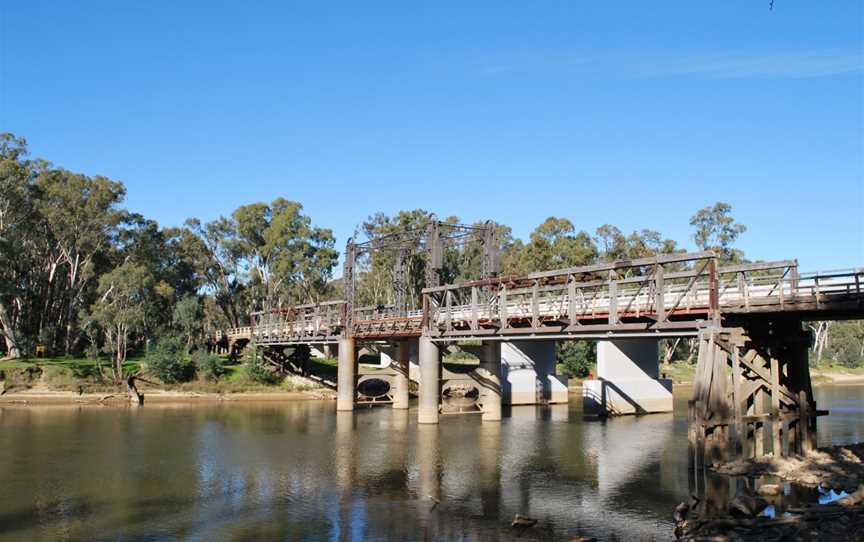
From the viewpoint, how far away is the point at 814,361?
395 feet

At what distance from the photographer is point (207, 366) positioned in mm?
71000

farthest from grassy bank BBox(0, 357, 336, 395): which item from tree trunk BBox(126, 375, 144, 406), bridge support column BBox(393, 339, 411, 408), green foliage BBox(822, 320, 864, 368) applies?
green foliage BBox(822, 320, 864, 368)

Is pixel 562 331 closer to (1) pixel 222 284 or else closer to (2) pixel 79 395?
(2) pixel 79 395

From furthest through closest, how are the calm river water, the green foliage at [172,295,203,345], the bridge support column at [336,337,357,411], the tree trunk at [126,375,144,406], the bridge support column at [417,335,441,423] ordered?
the green foliage at [172,295,203,345] → the tree trunk at [126,375,144,406] → the bridge support column at [336,337,357,411] → the bridge support column at [417,335,441,423] → the calm river water

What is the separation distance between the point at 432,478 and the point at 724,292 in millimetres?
14665

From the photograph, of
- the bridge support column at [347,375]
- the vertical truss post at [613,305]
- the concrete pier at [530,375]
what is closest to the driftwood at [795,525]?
the vertical truss post at [613,305]

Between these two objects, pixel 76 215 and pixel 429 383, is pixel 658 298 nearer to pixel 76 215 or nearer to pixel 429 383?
pixel 429 383

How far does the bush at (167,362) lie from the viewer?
68000mm

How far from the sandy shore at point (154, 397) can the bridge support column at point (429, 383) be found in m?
24.4

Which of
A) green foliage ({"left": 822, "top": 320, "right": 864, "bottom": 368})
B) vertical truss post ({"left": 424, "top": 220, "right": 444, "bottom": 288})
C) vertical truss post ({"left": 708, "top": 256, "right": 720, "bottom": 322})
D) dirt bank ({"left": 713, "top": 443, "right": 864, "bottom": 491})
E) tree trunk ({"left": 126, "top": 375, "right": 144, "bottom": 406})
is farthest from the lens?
green foliage ({"left": 822, "top": 320, "right": 864, "bottom": 368})

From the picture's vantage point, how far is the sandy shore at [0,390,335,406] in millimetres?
60625

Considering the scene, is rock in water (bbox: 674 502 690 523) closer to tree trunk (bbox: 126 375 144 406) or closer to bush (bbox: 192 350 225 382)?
tree trunk (bbox: 126 375 144 406)

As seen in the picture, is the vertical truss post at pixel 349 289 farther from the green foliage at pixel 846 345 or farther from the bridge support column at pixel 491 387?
the green foliage at pixel 846 345

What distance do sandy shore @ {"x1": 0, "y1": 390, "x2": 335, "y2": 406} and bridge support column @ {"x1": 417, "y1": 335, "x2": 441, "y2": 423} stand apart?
80.1 feet
